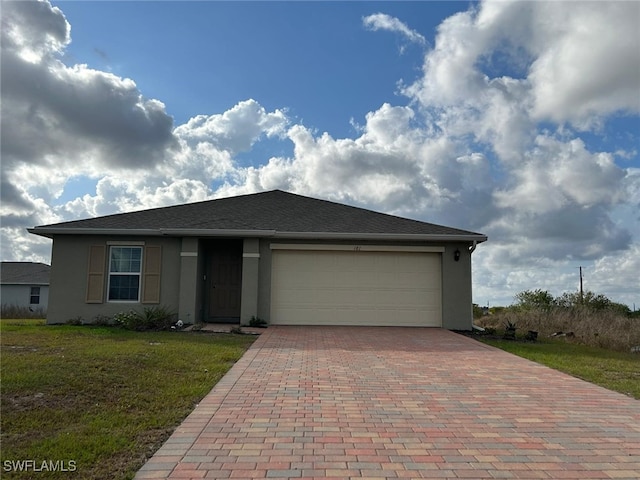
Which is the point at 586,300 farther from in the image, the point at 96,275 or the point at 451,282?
the point at 96,275

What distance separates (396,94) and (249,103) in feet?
14.9

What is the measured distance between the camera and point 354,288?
1362 centimetres

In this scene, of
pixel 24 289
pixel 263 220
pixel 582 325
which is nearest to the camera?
pixel 263 220

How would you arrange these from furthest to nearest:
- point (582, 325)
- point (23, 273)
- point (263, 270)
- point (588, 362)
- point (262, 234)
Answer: point (23, 273), point (582, 325), point (263, 270), point (262, 234), point (588, 362)

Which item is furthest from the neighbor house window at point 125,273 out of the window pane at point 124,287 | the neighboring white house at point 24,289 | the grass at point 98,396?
the neighboring white house at point 24,289

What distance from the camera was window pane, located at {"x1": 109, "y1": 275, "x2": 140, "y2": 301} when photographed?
13227 millimetres

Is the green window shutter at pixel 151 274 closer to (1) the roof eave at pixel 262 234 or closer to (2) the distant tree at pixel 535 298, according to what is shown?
(1) the roof eave at pixel 262 234

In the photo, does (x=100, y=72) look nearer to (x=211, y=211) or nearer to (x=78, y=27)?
(x=78, y=27)

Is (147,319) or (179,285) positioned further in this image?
(179,285)

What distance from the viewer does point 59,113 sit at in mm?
12344

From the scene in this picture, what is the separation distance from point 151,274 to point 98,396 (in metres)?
8.25

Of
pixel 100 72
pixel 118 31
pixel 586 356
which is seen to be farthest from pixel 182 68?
pixel 586 356

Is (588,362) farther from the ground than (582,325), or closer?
closer

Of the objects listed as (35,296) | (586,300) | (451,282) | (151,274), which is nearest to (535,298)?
(586,300)
